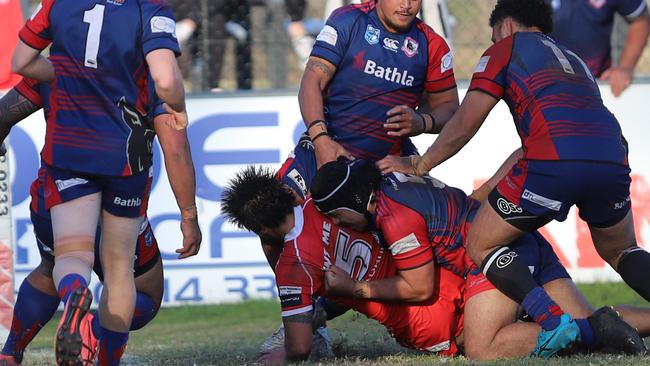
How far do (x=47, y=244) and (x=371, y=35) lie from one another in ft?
7.30

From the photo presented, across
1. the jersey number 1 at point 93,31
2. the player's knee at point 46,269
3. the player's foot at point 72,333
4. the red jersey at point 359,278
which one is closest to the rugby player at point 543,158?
the red jersey at point 359,278

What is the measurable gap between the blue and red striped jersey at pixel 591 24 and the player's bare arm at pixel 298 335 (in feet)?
15.1

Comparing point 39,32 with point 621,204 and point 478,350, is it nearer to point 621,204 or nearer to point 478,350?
point 478,350

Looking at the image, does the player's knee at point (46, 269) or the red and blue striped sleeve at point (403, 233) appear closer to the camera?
the player's knee at point (46, 269)

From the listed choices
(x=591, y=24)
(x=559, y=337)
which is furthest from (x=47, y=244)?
(x=591, y=24)

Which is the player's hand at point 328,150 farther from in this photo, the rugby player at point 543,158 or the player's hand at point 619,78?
the player's hand at point 619,78

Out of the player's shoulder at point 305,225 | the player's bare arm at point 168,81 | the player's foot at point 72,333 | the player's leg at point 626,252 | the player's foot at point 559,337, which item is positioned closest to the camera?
the player's foot at point 72,333

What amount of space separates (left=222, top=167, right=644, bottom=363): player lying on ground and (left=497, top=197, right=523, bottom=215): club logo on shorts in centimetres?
41

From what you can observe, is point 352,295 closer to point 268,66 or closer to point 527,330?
point 527,330

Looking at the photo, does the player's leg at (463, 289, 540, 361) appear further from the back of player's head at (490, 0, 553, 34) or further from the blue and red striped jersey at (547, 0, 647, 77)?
the blue and red striped jersey at (547, 0, 647, 77)

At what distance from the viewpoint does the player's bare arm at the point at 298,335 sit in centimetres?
621

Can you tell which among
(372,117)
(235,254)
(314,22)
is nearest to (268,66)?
(314,22)

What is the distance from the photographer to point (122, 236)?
555 centimetres

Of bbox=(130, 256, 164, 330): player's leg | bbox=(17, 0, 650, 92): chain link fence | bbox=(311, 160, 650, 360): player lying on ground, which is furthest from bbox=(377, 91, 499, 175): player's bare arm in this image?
bbox=(17, 0, 650, 92): chain link fence
